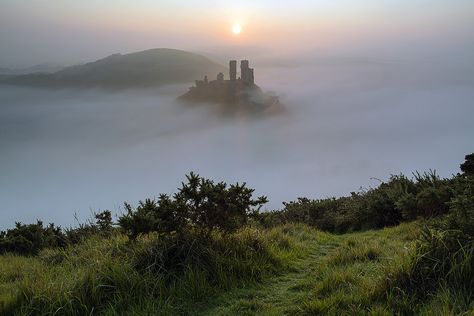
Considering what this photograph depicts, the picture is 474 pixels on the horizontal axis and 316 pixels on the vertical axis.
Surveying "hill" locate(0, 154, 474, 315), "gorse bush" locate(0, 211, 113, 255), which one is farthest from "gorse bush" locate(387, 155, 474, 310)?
"gorse bush" locate(0, 211, 113, 255)

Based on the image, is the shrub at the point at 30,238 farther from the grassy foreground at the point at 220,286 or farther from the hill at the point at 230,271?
the grassy foreground at the point at 220,286

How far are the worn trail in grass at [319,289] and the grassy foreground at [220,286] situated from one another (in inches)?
0.4

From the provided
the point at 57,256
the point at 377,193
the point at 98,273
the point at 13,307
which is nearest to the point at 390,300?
the point at 98,273

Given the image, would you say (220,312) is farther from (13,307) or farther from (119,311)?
(13,307)

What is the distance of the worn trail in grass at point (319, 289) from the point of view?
5.14 metres

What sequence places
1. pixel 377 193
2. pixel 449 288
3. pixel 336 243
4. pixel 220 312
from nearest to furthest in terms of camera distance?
pixel 449 288 → pixel 220 312 → pixel 336 243 → pixel 377 193

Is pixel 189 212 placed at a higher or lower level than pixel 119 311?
higher

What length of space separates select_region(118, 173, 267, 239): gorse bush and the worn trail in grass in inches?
45.0

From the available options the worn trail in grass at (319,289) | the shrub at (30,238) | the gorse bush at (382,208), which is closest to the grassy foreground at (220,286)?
the worn trail in grass at (319,289)

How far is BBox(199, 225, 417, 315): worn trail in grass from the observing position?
5137 mm

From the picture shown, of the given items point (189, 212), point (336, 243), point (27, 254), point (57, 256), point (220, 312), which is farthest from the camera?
point (27, 254)

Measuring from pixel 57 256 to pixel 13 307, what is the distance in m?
2.92

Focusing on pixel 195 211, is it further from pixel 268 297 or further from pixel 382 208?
pixel 382 208

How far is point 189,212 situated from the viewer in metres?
7.05
